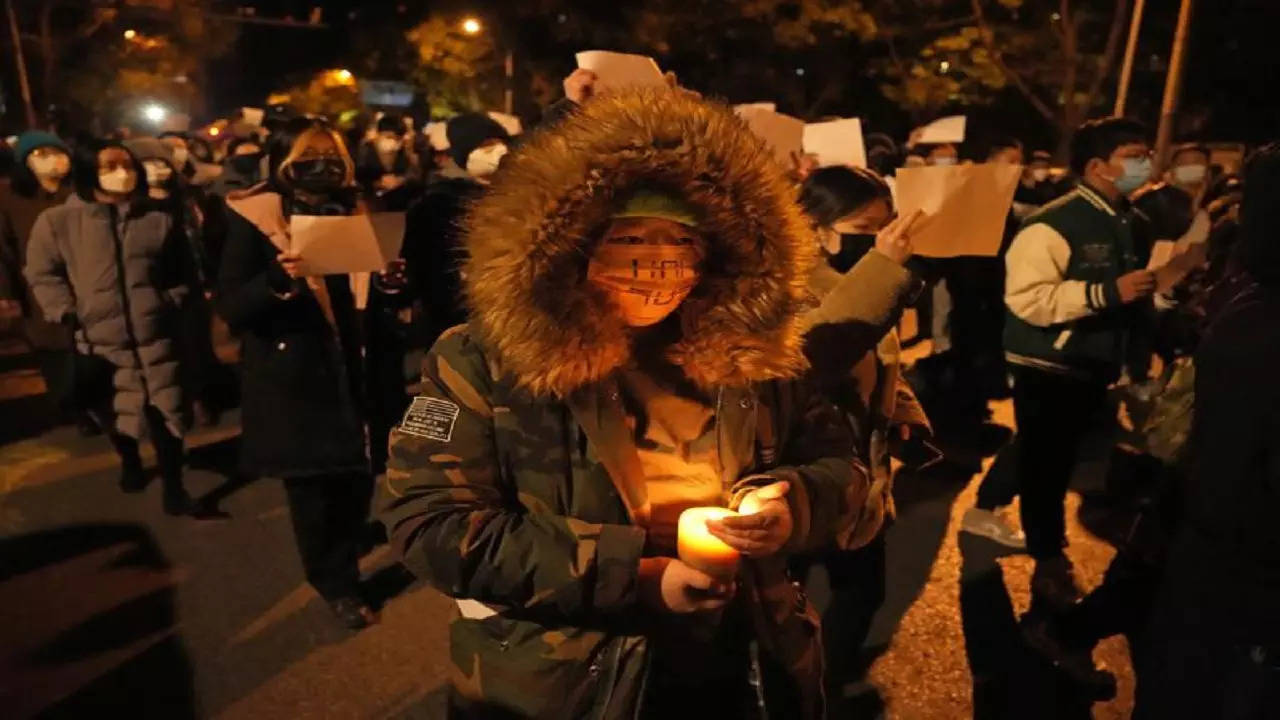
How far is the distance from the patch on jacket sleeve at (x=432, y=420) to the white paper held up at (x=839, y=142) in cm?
411

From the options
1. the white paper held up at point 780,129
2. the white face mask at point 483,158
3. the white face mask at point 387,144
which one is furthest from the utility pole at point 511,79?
the white paper held up at point 780,129

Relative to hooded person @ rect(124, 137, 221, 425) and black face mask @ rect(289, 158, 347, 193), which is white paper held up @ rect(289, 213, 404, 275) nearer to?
black face mask @ rect(289, 158, 347, 193)

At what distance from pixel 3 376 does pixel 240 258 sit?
5.91 metres

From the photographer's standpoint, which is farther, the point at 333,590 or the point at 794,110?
the point at 794,110

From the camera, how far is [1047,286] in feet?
13.0

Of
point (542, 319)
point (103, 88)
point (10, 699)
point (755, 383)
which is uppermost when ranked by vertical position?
point (103, 88)

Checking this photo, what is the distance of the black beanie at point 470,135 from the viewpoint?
6340mm

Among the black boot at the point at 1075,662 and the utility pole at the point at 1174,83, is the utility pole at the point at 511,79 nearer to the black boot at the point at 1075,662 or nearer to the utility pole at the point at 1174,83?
the utility pole at the point at 1174,83

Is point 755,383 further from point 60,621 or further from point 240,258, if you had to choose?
point 60,621

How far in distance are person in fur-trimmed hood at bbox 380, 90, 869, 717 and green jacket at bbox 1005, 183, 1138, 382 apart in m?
2.45

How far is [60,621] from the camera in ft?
13.0

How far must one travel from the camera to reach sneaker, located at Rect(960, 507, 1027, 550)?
4797 millimetres

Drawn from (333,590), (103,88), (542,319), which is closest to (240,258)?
(333,590)

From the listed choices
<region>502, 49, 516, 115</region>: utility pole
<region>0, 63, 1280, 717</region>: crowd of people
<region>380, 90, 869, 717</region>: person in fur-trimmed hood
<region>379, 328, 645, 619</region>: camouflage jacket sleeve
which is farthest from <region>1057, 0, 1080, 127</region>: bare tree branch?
<region>379, 328, 645, 619</region>: camouflage jacket sleeve
